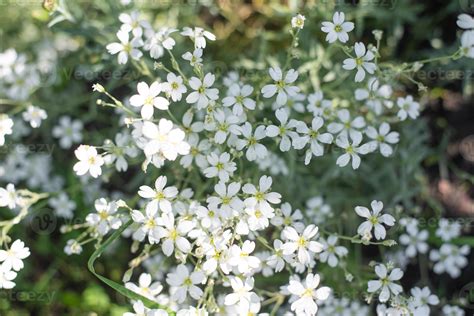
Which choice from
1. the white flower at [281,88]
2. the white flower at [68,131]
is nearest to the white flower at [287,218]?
the white flower at [281,88]

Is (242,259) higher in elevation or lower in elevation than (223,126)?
lower

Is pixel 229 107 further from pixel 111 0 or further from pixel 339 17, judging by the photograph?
pixel 111 0

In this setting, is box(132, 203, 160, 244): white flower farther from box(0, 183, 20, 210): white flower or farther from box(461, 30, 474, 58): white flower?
box(461, 30, 474, 58): white flower

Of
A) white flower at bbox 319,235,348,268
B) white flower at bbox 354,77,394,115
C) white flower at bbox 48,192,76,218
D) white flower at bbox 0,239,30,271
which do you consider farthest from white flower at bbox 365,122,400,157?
white flower at bbox 48,192,76,218

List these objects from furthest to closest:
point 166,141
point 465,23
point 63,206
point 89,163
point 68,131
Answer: point 68,131 < point 63,206 < point 465,23 < point 89,163 < point 166,141

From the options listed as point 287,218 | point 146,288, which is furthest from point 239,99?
point 146,288

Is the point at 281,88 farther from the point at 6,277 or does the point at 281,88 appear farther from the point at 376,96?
the point at 6,277
